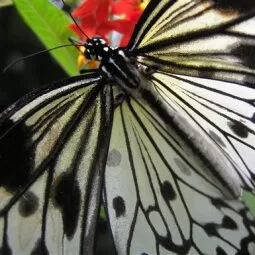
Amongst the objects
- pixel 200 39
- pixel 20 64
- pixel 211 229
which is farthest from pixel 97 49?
pixel 20 64

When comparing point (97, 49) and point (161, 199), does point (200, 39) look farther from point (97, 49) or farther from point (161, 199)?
point (161, 199)

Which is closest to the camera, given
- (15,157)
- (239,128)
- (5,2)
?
(15,157)

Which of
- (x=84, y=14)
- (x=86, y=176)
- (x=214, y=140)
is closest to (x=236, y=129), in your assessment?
(x=214, y=140)

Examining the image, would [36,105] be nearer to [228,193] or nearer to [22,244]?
[22,244]

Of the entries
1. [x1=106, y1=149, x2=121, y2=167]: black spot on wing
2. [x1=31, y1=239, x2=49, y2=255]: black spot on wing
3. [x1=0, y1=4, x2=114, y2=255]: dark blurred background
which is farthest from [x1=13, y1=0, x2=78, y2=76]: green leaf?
[x1=0, y1=4, x2=114, y2=255]: dark blurred background

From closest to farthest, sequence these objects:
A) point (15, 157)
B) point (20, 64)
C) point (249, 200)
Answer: point (15, 157) < point (249, 200) < point (20, 64)

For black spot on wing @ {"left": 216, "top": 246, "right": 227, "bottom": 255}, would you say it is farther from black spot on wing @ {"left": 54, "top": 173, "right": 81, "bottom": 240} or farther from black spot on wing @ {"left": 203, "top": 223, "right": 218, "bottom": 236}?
black spot on wing @ {"left": 54, "top": 173, "right": 81, "bottom": 240}
